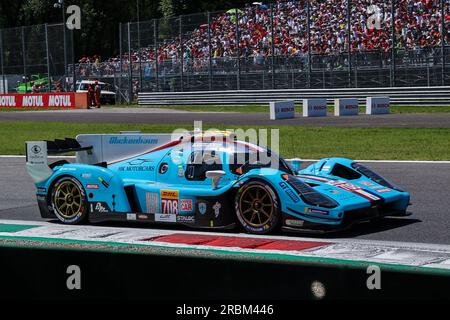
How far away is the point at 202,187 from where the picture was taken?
360 inches

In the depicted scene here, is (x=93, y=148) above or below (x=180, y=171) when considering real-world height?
above

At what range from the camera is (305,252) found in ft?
25.1

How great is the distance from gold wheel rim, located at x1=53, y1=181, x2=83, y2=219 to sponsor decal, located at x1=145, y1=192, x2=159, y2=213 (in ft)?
2.99

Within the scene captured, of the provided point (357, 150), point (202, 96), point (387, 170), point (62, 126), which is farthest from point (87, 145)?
point (202, 96)

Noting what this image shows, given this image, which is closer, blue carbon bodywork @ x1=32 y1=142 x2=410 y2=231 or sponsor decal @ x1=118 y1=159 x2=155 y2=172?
blue carbon bodywork @ x1=32 y1=142 x2=410 y2=231

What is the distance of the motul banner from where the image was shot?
41.8 meters

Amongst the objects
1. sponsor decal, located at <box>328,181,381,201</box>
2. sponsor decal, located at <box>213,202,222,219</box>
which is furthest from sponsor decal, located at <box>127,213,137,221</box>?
sponsor decal, located at <box>328,181,381,201</box>

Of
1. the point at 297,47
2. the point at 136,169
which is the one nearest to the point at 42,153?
the point at 136,169

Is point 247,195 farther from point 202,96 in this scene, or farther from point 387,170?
point 202,96

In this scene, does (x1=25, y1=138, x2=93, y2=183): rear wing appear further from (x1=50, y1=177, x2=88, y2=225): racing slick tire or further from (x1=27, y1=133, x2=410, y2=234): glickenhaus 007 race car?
(x1=50, y1=177, x2=88, y2=225): racing slick tire

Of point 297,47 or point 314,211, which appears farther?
point 297,47

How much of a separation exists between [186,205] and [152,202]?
0.45 meters

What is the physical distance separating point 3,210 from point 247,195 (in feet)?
12.5

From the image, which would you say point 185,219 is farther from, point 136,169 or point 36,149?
point 36,149
